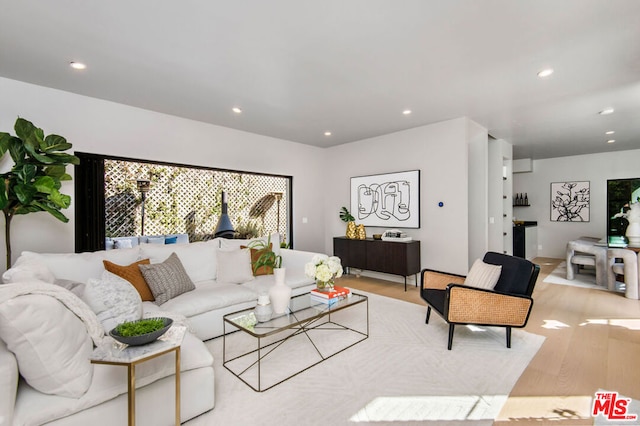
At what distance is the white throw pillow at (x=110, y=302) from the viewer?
1.99 meters

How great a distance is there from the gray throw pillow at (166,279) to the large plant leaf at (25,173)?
126 cm

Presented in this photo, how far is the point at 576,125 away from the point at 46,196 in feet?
23.3

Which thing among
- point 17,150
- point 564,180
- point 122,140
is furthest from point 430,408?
point 564,180

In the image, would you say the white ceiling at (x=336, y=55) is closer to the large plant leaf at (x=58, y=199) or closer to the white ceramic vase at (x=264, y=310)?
the large plant leaf at (x=58, y=199)

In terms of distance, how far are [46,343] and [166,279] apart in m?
1.52

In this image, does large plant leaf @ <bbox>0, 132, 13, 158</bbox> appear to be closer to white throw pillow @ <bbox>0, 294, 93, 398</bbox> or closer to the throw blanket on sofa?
the throw blanket on sofa

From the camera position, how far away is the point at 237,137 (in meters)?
5.01

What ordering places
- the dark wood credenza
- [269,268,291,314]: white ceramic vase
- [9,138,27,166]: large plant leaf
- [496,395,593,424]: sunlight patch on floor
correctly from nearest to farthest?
[496,395,593,424]: sunlight patch on floor < [269,268,291,314]: white ceramic vase < [9,138,27,166]: large plant leaf < the dark wood credenza

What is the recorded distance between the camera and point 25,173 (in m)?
2.71

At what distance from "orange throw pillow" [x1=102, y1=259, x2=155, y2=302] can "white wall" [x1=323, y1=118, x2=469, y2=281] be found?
3.88m

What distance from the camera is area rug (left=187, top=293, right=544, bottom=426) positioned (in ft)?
6.00

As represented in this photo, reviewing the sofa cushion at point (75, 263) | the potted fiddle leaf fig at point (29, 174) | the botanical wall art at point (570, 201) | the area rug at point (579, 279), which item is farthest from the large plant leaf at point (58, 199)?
the botanical wall art at point (570, 201)

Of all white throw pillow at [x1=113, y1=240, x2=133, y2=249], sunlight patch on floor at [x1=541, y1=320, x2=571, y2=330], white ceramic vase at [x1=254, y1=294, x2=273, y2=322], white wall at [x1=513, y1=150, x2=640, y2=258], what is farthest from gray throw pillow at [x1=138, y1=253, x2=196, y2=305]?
white wall at [x1=513, y1=150, x2=640, y2=258]

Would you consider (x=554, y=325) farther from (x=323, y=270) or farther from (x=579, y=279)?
(x=579, y=279)
